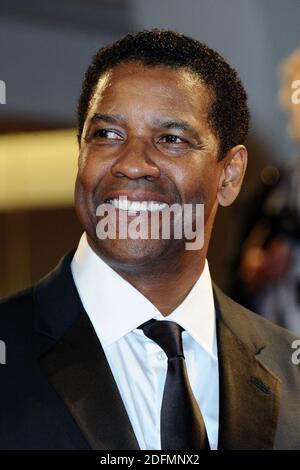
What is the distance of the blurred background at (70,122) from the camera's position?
1688mm

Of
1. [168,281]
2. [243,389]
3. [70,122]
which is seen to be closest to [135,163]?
[168,281]

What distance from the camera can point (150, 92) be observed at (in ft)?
3.10

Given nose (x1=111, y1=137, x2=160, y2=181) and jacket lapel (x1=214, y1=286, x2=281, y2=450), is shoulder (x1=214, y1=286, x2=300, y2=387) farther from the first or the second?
nose (x1=111, y1=137, x2=160, y2=181)

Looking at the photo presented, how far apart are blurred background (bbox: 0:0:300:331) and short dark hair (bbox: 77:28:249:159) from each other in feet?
1.66

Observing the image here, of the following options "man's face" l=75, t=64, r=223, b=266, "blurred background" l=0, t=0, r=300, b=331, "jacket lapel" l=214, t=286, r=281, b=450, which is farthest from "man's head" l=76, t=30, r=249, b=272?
"blurred background" l=0, t=0, r=300, b=331

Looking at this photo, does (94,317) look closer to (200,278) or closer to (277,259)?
(200,278)

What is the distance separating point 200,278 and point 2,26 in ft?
2.69

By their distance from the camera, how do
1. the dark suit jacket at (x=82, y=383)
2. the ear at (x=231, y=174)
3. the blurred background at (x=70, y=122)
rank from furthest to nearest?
the blurred background at (x=70, y=122)
the ear at (x=231, y=174)
the dark suit jacket at (x=82, y=383)

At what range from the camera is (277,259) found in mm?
2121

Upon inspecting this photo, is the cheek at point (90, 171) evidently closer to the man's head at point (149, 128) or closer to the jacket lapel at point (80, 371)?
the man's head at point (149, 128)

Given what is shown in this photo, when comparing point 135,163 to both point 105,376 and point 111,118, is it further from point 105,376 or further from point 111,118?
point 105,376

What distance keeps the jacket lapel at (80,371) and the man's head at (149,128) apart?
0.24ft

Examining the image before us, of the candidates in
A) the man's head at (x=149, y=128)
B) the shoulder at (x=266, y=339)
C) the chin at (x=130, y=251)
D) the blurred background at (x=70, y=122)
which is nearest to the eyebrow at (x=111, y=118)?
the man's head at (x=149, y=128)

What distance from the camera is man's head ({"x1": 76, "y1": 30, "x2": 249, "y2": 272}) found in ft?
3.09
